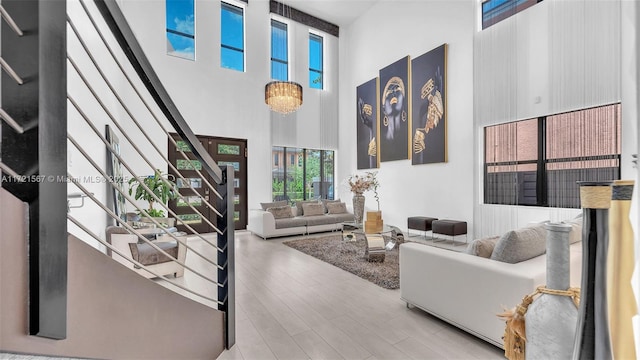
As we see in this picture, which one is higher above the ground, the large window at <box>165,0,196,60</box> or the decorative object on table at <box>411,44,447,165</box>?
the large window at <box>165,0,196,60</box>

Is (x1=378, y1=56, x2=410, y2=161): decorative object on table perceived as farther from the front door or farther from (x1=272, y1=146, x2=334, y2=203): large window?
the front door

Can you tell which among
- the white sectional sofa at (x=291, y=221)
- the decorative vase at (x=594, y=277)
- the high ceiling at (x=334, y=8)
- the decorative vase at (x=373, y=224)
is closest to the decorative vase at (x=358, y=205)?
the white sectional sofa at (x=291, y=221)

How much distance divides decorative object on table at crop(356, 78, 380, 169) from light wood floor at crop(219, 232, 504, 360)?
479 centimetres

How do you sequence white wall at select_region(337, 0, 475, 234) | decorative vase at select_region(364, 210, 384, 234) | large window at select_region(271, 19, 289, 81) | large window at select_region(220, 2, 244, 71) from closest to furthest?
decorative vase at select_region(364, 210, 384, 234), white wall at select_region(337, 0, 475, 234), large window at select_region(220, 2, 244, 71), large window at select_region(271, 19, 289, 81)

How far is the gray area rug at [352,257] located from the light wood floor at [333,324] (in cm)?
19

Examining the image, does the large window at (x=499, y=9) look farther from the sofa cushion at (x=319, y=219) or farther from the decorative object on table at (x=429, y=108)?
the sofa cushion at (x=319, y=219)

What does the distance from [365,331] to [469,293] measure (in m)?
0.86

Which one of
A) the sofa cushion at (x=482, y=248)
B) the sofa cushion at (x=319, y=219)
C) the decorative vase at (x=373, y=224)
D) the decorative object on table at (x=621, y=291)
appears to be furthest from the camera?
the sofa cushion at (x=319, y=219)

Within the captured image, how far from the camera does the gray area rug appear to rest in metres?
3.41

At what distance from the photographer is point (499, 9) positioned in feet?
16.6

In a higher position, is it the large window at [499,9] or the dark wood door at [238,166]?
the large window at [499,9]

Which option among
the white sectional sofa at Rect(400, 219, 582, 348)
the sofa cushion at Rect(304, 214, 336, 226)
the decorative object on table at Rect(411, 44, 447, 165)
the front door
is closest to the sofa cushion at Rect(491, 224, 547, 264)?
the white sectional sofa at Rect(400, 219, 582, 348)

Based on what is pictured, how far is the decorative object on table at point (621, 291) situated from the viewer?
635 millimetres

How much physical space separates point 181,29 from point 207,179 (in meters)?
3.65
